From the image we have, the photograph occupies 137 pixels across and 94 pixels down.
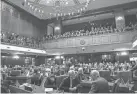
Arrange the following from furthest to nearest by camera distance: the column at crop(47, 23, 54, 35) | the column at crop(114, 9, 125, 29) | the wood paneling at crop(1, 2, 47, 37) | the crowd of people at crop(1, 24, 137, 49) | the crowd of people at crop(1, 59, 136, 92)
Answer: the column at crop(47, 23, 54, 35) → the column at crop(114, 9, 125, 29) → the wood paneling at crop(1, 2, 47, 37) → the crowd of people at crop(1, 24, 137, 49) → the crowd of people at crop(1, 59, 136, 92)

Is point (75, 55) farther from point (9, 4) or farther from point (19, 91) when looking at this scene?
point (19, 91)

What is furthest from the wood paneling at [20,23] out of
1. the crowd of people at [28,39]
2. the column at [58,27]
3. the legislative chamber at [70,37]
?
the column at [58,27]

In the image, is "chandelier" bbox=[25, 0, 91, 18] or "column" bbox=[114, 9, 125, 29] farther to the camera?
"column" bbox=[114, 9, 125, 29]

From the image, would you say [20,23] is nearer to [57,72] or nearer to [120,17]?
[57,72]

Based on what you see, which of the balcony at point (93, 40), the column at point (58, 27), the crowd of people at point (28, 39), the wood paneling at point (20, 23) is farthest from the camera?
the column at point (58, 27)

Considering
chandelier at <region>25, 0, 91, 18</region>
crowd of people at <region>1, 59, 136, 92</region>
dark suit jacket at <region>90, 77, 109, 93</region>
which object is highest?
chandelier at <region>25, 0, 91, 18</region>

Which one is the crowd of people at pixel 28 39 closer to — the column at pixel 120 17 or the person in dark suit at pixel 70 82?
the column at pixel 120 17

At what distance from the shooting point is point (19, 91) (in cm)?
186

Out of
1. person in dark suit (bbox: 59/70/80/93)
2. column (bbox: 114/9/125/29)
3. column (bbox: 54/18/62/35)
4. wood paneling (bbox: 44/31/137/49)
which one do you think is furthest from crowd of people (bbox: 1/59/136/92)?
column (bbox: 54/18/62/35)

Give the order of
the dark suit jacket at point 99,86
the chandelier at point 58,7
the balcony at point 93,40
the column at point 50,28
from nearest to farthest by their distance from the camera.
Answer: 1. the dark suit jacket at point 99,86
2. the balcony at point 93,40
3. the chandelier at point 58,7
4. the column at point 50,28

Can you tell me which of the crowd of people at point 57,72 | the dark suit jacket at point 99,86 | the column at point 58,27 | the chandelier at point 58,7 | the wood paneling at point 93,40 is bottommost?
the crowd of people at point 57,72

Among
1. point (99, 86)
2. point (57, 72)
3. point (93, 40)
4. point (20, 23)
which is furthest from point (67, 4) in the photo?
point (99, 86)

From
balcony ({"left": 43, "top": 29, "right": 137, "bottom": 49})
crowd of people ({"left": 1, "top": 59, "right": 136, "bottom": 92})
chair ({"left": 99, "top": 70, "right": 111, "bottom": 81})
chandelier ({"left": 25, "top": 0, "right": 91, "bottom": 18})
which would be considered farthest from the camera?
chandelier ({"left": 25, "top": 0, "right": 91, "bottom": 18})

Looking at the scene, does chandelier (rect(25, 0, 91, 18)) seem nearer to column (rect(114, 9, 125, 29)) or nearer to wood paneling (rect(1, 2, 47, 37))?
wood paneling (rect(1, 2, 47, 37))
